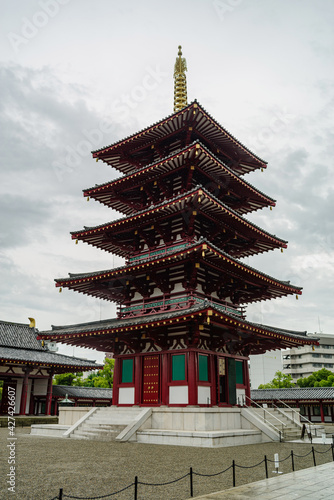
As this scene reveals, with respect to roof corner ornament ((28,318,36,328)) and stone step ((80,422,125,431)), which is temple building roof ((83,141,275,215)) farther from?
roof corner ornament ((28,318,36,328))

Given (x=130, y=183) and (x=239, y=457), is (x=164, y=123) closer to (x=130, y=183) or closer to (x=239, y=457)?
(x=130, y=183)

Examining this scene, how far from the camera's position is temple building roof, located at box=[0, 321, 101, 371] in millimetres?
37641

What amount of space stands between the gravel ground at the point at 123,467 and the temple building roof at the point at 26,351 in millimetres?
18935

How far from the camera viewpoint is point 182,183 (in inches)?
1115

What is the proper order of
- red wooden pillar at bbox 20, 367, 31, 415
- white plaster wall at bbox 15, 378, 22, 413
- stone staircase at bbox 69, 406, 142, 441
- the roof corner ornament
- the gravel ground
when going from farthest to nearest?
the roof corner ornament, white plaster wall at bbox 15, 378, 22, 413, red wooden pillar at bbox 20, 367, 31, 415, stone staircase at bbox 69, 406, 142, 441, the gravel ground

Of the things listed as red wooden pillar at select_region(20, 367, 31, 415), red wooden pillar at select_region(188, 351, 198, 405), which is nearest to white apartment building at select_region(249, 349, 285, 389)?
red wooden pillar at select_region(20, 367, 31, 415)

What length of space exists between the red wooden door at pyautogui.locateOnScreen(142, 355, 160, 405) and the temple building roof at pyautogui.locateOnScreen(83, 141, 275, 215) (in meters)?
11.3

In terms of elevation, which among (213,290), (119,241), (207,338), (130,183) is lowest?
(207,338)

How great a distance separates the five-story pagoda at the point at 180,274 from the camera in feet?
76.5

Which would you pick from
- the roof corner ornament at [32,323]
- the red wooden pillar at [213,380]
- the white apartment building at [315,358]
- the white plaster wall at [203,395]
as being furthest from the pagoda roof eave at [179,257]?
the white apartment building at [315,358]

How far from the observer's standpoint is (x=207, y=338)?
24594 mm

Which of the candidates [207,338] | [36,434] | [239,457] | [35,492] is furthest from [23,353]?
[35,492]

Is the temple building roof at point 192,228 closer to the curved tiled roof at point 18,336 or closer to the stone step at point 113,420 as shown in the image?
the stone step at point 113,420

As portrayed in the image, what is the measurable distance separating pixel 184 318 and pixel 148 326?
8.48 ft
